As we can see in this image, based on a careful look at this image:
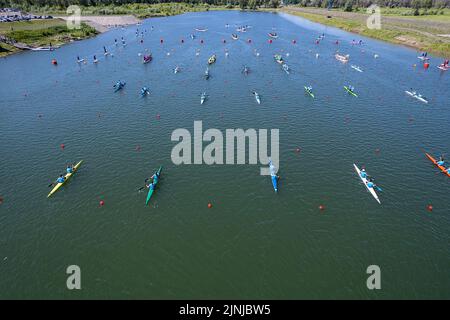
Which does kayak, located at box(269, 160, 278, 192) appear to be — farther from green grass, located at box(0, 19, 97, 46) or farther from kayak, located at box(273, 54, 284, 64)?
green grass, located at box(0, 19, 97, 46)

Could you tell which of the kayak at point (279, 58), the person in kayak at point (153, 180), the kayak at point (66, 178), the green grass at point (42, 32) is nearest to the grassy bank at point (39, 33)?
the green grass at point (42, 32)

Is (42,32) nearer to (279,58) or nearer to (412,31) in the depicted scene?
(279,58)

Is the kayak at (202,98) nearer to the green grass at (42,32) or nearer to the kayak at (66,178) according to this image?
the kayak at (66,178)

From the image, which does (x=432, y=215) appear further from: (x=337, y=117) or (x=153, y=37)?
(x=153, y=37)

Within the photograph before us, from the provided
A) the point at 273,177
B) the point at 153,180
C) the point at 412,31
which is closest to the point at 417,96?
the point at 273,177

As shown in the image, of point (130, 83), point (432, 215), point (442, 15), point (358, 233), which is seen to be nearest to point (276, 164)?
point (358, 233)
